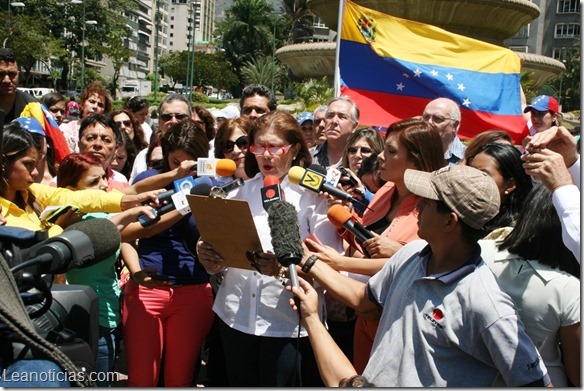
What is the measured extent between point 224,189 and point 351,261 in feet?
2.65

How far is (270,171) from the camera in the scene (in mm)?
3994

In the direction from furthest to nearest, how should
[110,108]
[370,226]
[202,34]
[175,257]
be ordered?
[202,34]
[110,108]
[175,257]
[370,226]

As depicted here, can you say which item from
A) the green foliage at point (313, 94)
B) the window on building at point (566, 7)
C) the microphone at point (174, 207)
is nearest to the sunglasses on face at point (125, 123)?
the microphone at point (174, 207)

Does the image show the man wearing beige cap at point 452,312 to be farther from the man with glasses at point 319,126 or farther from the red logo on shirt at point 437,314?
the man with glasses at point 319,126

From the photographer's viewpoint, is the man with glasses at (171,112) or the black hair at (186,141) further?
the man with glasses at (171,112)

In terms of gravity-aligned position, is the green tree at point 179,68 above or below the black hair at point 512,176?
below

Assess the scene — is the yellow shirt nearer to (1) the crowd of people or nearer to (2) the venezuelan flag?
(1) the crowd of people

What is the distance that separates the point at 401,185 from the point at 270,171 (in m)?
0.75

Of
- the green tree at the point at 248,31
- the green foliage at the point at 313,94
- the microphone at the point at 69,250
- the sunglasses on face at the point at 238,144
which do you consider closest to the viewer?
the microphone at the point at 69,250

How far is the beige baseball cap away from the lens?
2.69 metres

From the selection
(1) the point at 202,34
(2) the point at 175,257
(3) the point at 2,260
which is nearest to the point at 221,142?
(2) the point at 175,257

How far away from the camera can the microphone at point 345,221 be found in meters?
3.52

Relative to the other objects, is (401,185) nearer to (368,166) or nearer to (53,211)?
(368,166)

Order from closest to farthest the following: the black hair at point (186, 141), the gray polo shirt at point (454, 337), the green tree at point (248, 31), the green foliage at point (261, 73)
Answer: the gray polo shirt at point (454, 337) → the black hair at point (186, 141) → the green foliage at point (261, 73) → the green tree at point (248, 31)
